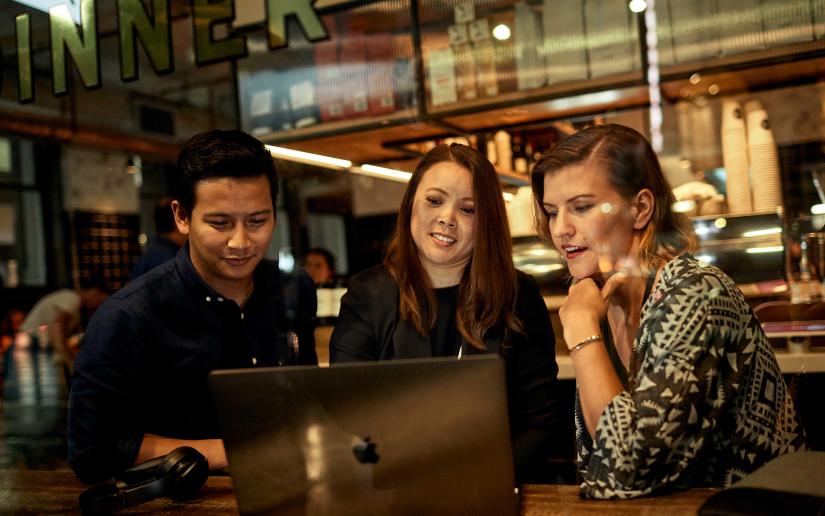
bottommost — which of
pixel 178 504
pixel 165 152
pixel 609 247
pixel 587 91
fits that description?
pixel 178 504

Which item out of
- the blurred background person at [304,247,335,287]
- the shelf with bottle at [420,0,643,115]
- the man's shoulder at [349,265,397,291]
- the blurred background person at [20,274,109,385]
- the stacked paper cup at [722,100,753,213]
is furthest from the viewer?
the blurred background person at [20,274,109,385]

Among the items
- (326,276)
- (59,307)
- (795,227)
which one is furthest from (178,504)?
(59,307)

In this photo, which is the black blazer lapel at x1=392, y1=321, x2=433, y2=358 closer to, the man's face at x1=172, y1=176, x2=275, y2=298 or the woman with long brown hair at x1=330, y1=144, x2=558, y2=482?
the woman with long brown hair at x1=330, y1=144, x2=558, y2=482

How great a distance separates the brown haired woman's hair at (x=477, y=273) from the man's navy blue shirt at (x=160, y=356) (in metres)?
0.32

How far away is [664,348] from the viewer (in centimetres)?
119

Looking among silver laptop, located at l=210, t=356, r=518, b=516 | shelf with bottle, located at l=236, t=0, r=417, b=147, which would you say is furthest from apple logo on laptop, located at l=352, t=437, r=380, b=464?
shelf with bottle, located at l=236, t=0, r=417, b=147

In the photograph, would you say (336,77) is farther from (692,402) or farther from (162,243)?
(692,402)

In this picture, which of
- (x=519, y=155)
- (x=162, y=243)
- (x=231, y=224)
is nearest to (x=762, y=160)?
(x=519, y=155)

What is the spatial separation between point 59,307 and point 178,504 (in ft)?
14.1

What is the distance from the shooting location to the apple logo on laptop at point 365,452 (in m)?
0.98

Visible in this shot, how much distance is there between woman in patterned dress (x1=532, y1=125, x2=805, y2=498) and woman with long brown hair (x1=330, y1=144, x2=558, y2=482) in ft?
0.77

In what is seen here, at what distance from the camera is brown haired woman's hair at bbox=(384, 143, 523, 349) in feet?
5.43

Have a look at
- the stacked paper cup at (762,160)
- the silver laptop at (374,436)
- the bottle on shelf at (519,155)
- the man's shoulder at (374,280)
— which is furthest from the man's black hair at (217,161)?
the bottle on shelf at (519,155)

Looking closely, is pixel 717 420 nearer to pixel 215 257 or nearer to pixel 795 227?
pixel 215 257
